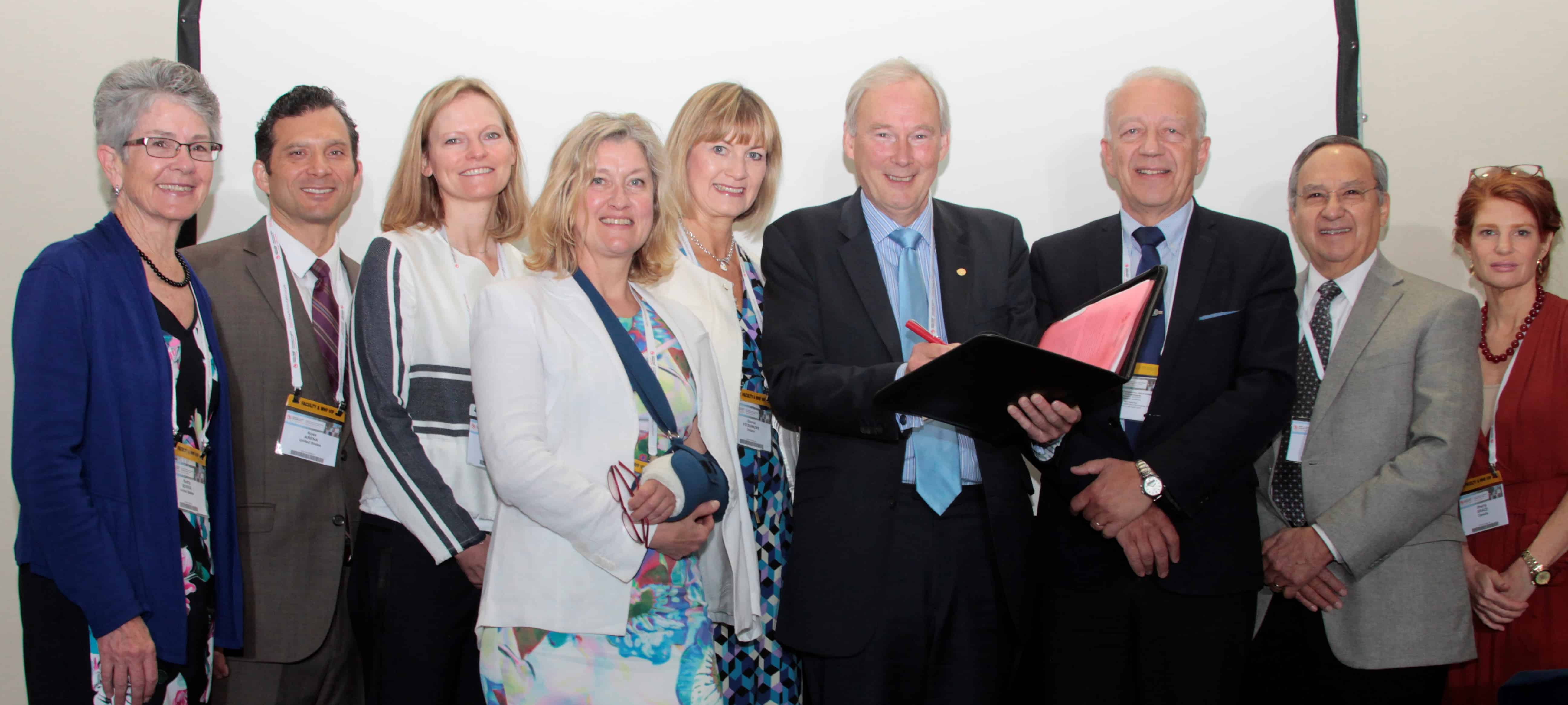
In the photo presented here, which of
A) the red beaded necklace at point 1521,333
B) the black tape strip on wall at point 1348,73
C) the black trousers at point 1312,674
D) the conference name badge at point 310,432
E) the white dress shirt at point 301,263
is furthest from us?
the black tape strip on wall at point 1348,73

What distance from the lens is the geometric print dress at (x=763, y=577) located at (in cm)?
250

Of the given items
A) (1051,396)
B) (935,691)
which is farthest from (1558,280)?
(935,691)

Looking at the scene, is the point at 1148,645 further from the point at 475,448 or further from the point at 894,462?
the point at 475,448

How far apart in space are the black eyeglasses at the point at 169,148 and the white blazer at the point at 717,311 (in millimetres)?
1067

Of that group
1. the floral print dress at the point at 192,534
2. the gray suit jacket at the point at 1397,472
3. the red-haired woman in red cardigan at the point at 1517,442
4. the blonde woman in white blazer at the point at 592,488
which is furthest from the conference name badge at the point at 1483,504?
the floral print dress at the point at 192,534

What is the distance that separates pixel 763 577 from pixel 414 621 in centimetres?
85

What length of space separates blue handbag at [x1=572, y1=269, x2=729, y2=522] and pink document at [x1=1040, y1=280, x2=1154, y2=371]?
2.45 ft

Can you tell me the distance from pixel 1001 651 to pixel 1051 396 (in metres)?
0.67

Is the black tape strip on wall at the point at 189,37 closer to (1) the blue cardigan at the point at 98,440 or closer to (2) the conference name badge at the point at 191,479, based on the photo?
(1) the blue cardigan at the point at 98,440

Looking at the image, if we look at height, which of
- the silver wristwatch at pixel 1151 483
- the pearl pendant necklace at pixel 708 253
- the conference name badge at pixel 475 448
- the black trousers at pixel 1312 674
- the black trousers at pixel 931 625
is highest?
the pearl pendant necklace at pixel 708 253

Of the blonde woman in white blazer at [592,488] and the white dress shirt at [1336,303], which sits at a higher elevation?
the white dress shirt at [1336,303]

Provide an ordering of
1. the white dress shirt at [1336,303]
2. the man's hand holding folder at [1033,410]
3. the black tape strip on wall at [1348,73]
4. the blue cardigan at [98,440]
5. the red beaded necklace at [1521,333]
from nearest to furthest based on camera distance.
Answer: the blue cardigan at [98,440], the man's hand holding folder at [1033,410], the white dress shirt at [1336,303], the red beaded necklace at [1521,333], the black tape strip on wall at [1348,73]

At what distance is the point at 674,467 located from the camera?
1.96 meters

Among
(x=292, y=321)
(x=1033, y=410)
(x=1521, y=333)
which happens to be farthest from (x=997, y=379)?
(x=1521, y=333)
